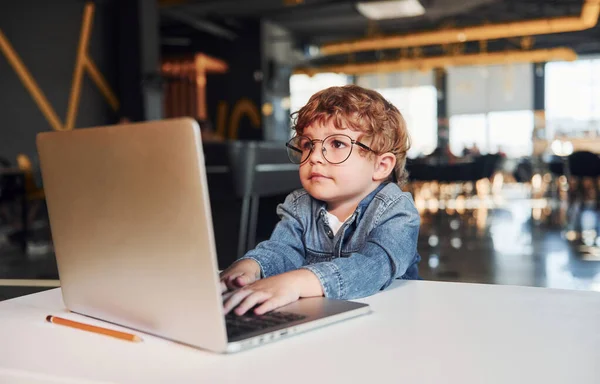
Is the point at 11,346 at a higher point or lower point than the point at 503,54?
lower

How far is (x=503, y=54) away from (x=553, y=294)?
40.9 ft

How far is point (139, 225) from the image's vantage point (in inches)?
23.8

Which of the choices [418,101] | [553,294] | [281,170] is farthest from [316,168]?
[418,101]

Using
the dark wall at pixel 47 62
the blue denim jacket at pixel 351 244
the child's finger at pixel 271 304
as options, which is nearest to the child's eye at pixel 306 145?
the blue denim jacket at pixel 351 244

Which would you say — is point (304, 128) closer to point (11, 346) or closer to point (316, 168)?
point (316, 168)

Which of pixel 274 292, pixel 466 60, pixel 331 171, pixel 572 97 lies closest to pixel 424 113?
pixel 466 60

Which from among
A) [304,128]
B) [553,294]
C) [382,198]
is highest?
[304,128]

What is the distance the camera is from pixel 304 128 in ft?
3.85

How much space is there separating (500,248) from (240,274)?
419 cm

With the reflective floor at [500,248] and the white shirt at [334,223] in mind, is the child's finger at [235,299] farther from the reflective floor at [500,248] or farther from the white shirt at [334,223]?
the reflective floor at [500,248]

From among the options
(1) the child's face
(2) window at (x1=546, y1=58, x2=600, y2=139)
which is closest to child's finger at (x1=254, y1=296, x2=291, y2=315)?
(1) the child's face

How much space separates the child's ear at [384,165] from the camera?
46.1 inches

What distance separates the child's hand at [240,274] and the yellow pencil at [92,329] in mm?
242

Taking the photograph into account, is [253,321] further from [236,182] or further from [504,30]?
[504,30]
